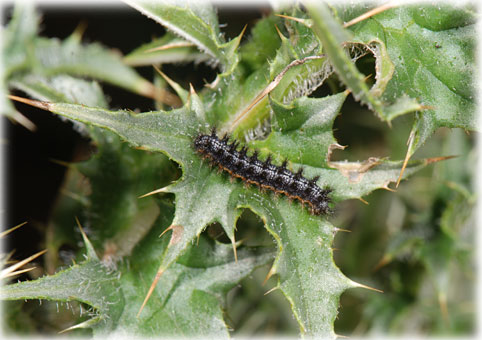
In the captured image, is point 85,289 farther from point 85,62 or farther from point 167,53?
point 85,62

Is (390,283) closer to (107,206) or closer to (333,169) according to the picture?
(333,169)

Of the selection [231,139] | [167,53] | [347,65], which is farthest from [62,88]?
[347,65]

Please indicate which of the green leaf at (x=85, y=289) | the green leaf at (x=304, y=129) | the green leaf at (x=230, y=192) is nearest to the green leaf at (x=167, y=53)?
the green leaf at (x=230, y=192)

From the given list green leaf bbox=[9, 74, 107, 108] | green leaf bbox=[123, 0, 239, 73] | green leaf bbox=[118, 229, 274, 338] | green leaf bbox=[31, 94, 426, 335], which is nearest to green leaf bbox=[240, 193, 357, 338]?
green leaf bbox=[31, 94, 426, 335]

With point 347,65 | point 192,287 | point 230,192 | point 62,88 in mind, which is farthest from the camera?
point 62,88

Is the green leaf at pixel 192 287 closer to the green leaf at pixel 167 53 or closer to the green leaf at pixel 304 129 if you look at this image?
the green leaf at pixel 304 129

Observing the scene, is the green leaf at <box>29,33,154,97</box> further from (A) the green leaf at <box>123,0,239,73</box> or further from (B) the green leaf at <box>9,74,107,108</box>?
(A) the green leaf at <box>123,0,239,73</box>

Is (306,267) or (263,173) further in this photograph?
(263,173)
